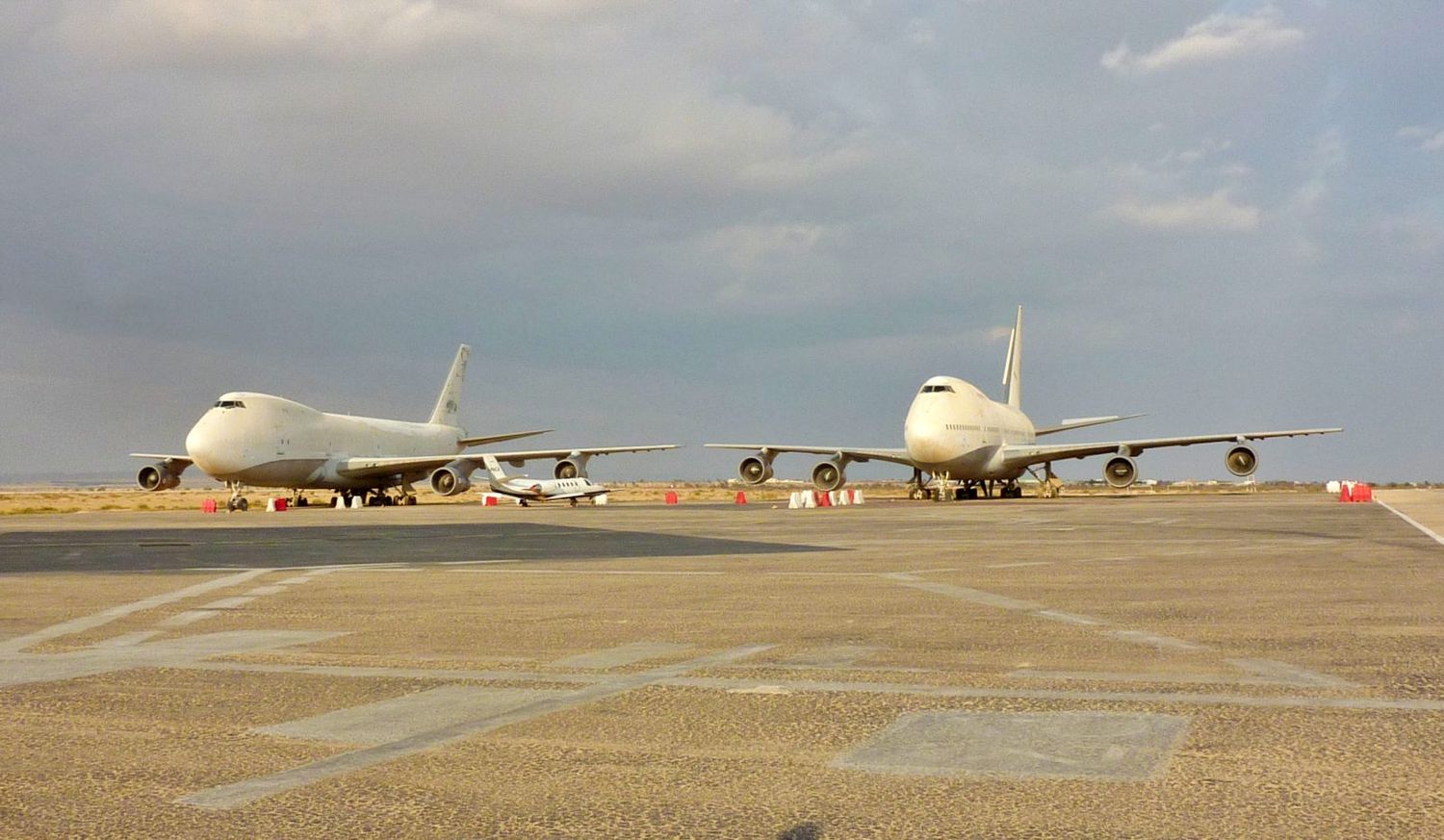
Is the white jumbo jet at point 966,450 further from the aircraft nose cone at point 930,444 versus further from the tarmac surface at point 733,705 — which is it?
the tarmac surface at point 733,705

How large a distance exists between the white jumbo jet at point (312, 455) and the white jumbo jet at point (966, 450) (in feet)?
30.7

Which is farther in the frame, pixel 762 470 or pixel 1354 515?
pixel 762 470

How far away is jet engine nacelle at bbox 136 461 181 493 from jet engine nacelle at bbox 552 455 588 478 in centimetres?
1823

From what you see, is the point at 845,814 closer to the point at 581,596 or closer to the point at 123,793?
the point at 123,793

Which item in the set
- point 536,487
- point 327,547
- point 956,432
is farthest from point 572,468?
point 327,547

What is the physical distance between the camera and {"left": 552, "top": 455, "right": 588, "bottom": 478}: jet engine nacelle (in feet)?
189

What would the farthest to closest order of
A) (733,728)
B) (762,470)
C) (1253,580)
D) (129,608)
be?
(762,470), (1253,580), (129,608), (733,728)

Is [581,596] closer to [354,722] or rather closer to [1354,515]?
[354,722]

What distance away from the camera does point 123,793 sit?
410cm

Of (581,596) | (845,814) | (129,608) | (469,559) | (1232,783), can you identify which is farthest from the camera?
(469,559)

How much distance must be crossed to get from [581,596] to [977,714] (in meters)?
6.37

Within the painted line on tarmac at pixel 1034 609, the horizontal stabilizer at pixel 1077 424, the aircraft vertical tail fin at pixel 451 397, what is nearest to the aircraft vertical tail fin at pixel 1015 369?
the horizontal stabilizer at pixel 1077 424

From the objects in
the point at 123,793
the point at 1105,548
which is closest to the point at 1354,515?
the point at 1105,548

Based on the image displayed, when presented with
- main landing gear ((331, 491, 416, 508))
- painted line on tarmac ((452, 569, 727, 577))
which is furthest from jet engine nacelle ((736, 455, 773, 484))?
painted line on tarmac ((452, 569, 727, 577))
